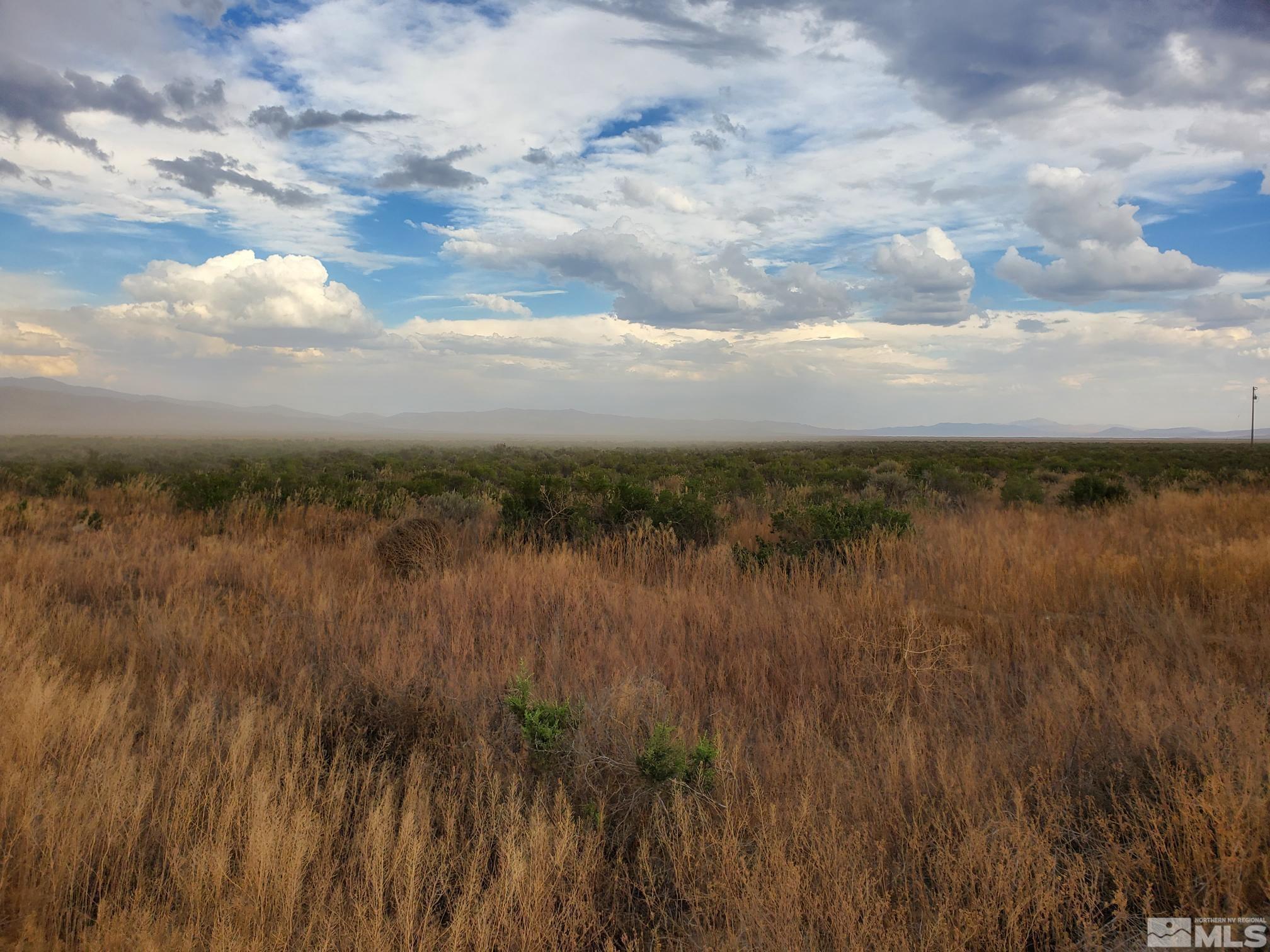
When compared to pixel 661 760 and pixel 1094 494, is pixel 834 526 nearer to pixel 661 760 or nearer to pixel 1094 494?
pixel 661 760

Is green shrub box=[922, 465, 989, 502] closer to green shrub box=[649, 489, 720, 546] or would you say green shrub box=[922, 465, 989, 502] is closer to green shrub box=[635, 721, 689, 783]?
green shrub box=[649, 489, 720, 546]

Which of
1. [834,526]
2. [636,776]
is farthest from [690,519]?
[636,776]

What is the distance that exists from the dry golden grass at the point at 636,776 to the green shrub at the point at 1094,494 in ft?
25.9

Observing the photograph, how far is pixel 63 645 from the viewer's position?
197 inches

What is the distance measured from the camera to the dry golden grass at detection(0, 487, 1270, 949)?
2404 millimetres

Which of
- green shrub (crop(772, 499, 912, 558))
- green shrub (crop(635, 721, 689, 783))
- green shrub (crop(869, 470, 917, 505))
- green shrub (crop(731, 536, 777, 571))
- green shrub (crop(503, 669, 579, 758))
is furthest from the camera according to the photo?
green shrub (crop(869, 470, 917, 505))

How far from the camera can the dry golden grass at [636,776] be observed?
2404mm

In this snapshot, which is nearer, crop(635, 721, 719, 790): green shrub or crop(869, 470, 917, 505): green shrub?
crop(635, 721, 719, 790): green shrub

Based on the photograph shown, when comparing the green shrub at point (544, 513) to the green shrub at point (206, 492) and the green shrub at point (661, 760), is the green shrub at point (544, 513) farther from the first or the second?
the green shrub at point (661, 760)

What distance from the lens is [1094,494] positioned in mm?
13875

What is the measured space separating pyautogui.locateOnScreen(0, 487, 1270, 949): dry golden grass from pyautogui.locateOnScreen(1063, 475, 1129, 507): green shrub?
311 inches

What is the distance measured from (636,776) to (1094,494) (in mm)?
14311

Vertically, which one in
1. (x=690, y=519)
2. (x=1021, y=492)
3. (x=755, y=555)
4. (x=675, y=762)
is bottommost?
(x=675, y=762)

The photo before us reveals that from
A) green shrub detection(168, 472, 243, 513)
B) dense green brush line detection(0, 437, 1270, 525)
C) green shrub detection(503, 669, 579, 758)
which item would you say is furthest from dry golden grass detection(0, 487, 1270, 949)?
green shrub detection(168, 472, 243, 513)
